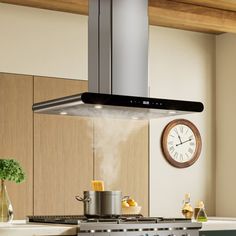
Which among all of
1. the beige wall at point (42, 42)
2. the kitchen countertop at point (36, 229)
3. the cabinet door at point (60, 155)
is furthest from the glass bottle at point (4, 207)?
the beige wall at point (42, 42)

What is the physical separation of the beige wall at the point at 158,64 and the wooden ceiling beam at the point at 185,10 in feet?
0.49

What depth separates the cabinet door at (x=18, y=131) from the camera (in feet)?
20.2

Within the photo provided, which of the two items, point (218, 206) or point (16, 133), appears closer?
point (16, 133)

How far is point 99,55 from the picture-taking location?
4.52m

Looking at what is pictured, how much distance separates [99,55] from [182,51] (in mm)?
2918

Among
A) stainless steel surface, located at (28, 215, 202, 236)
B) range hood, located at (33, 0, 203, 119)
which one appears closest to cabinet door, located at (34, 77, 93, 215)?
range hood, located at (33, 0, 203, 119)

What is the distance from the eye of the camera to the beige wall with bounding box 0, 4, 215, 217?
20.6ft

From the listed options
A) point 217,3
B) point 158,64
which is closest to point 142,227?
point 217,3

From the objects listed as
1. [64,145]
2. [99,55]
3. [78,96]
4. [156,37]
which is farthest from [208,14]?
[78,96]

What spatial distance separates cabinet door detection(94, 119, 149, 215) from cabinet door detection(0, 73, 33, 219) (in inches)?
28.4

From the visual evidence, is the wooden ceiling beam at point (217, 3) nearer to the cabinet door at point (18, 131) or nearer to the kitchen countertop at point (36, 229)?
the cabinet door at point (18, 131)

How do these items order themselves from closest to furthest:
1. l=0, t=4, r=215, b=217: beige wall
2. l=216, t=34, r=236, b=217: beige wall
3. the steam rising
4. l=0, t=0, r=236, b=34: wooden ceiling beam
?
l=0, t=0, r=236, b=34: wooden ceiling beam → l=0, t=4, r=215, b=217: beige wall → the steam rising → l=216, t=34, r=236, b=217: beige wall

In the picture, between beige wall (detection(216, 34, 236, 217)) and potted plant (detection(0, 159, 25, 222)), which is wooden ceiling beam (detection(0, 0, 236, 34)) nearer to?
beige wall (detection(216, 34, 236, 217))

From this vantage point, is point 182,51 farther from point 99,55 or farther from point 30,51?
point 99,55
